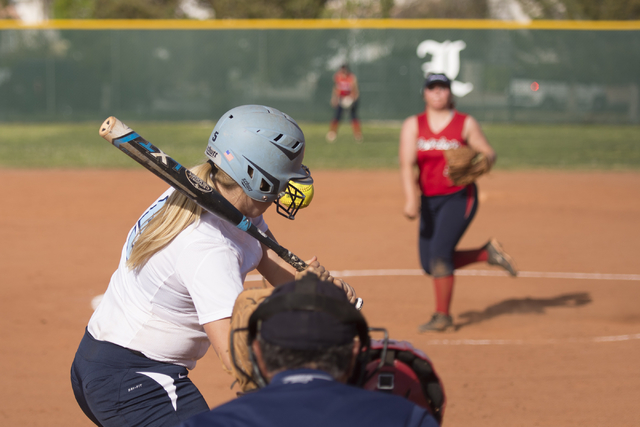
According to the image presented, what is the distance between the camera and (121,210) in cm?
1098

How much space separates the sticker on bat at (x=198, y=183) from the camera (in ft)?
8.05

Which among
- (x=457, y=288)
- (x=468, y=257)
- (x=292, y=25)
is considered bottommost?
(x=457, y=288)

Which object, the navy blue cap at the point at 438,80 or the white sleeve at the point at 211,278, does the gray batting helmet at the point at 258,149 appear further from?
the navy blue cap at the point at 438,80

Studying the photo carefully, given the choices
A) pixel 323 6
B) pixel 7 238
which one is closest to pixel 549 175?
pixel 7 238

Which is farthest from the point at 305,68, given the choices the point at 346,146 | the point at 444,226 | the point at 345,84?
the point at 444,226

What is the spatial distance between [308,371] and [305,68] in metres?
24.0

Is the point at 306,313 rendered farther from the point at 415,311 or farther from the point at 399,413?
the point at 415,311

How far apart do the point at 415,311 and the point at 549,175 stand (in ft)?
30.2

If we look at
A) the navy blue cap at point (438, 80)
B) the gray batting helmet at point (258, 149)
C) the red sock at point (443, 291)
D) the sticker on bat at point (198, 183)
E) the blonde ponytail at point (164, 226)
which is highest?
the navy blue cap at point (438, 80)

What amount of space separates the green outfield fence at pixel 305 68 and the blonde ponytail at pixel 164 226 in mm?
22503

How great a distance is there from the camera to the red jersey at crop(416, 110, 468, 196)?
6.00m

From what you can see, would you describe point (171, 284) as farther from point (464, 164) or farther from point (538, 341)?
point (538, 341)

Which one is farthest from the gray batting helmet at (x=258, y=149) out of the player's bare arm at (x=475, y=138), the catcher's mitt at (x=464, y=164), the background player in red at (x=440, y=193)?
the player's bare arm at (x=475, y=138)

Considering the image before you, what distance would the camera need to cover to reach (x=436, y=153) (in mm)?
6020
